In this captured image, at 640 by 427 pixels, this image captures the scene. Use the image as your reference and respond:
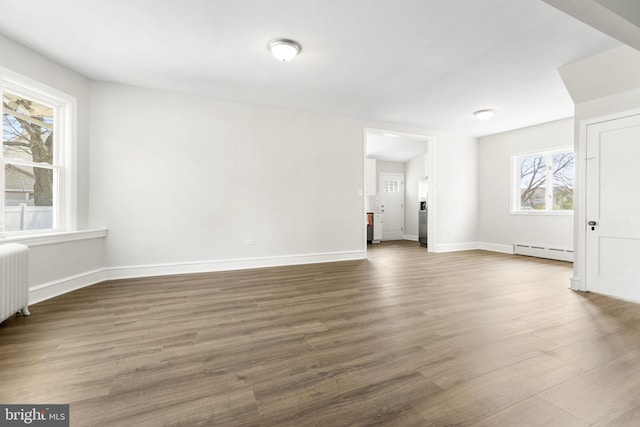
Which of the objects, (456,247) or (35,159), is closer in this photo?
(35,159)

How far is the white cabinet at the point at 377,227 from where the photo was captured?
884 centimetres

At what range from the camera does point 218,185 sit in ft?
15.1

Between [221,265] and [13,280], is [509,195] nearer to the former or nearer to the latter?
[221,265]

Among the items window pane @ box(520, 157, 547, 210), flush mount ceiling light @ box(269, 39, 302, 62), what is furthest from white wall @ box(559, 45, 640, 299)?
flush mount ceiling light @ box(269, 39, 302, 62)

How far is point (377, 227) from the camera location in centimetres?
892

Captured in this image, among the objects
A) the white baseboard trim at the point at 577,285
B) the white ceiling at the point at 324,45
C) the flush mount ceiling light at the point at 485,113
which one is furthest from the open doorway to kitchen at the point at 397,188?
the white baseboard trim at the point at 577,285

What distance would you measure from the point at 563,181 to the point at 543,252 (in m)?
1.50

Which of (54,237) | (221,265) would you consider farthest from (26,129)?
(221,265)

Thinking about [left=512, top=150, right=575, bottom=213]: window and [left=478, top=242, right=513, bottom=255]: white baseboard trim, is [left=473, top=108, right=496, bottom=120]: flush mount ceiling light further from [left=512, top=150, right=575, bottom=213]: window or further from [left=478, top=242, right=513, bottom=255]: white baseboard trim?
[left=478, top=242, right=513, bottom=255]: white baseboard trim

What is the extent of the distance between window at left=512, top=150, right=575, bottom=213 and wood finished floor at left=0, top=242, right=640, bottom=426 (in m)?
3.13

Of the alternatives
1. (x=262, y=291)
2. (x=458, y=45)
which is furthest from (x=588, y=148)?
(x=262, y=291)

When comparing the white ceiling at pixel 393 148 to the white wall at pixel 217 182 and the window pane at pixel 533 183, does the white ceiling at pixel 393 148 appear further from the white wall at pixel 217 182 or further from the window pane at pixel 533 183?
the white wall at pixel 217 182

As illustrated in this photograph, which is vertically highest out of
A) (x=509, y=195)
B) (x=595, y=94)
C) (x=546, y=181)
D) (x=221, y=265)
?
(x=595, y=94)

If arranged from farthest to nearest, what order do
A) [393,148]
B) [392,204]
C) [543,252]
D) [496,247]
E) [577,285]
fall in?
[392,204], [393,148], [496,247], [543,252], [577,285]
